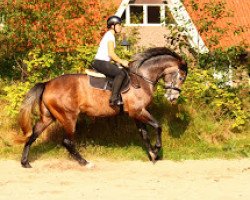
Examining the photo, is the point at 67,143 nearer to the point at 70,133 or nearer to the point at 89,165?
the point at 70,133

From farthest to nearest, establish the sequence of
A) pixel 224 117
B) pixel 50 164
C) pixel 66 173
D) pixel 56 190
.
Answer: pixel 224 117 → pixel 50 164 → pixel 66 173 → pixel 56 190

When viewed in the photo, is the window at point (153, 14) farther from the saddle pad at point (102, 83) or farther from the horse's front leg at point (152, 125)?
the saddle pad at point (102, 83)

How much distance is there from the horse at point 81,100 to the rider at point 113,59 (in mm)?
241

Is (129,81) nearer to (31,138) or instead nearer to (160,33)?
(31,138)

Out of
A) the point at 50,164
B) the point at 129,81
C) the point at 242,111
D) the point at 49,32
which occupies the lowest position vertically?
the point at 50,164

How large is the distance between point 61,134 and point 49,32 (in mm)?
3289

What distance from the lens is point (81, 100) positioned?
10102mm

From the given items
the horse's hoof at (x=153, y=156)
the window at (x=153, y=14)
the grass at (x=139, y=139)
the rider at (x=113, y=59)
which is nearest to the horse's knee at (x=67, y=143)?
the grass at (x=139, y=139)

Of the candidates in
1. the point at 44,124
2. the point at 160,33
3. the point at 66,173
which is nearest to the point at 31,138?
the point at 44,124

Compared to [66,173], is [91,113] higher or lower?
higher

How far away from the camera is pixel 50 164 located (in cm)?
1014

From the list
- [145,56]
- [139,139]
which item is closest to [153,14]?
[139,139]

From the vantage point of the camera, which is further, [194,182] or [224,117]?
[224,117]

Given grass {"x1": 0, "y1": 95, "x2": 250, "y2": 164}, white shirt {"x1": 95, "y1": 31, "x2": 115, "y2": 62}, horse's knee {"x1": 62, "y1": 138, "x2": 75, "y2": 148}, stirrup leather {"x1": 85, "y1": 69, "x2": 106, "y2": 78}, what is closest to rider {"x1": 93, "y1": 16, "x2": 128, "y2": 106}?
white shirt {"x1": 95, "y1": 31, "x2": 115, "y2": 62}
